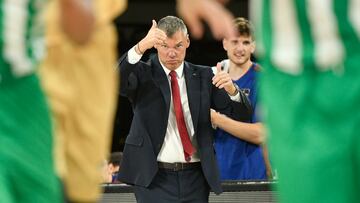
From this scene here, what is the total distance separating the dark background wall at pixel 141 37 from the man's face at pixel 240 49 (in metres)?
2.72

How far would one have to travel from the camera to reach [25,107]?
382cm

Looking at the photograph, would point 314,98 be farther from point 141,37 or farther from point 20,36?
point 141,37

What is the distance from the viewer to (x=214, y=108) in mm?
8312

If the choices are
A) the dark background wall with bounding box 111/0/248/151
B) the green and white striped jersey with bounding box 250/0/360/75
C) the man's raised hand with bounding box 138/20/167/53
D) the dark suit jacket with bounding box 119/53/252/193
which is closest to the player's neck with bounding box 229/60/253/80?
the dark suit jacket with bounding box 119/53/252/193

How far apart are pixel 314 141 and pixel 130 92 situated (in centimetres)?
443

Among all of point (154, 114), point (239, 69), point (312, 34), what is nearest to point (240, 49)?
point (239, 69)

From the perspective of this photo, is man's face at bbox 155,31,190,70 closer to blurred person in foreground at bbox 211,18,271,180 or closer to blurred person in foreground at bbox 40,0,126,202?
blurred person in foreground at bbox 211,18,271,180

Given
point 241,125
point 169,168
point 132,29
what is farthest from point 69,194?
point 132,29

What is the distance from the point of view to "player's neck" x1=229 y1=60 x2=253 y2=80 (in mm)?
8672

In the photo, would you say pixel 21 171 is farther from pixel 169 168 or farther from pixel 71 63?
pixel 169 168

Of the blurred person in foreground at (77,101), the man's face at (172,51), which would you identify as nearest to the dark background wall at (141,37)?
the man's face at (172,51)

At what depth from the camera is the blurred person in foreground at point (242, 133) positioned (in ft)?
27.7

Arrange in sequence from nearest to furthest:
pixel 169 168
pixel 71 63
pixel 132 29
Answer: pixel 71 63
pixel 169 168
pixel 132 29

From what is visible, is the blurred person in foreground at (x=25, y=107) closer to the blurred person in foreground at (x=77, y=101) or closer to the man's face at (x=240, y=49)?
the blurred person in foreground at (x=77, y=101)
